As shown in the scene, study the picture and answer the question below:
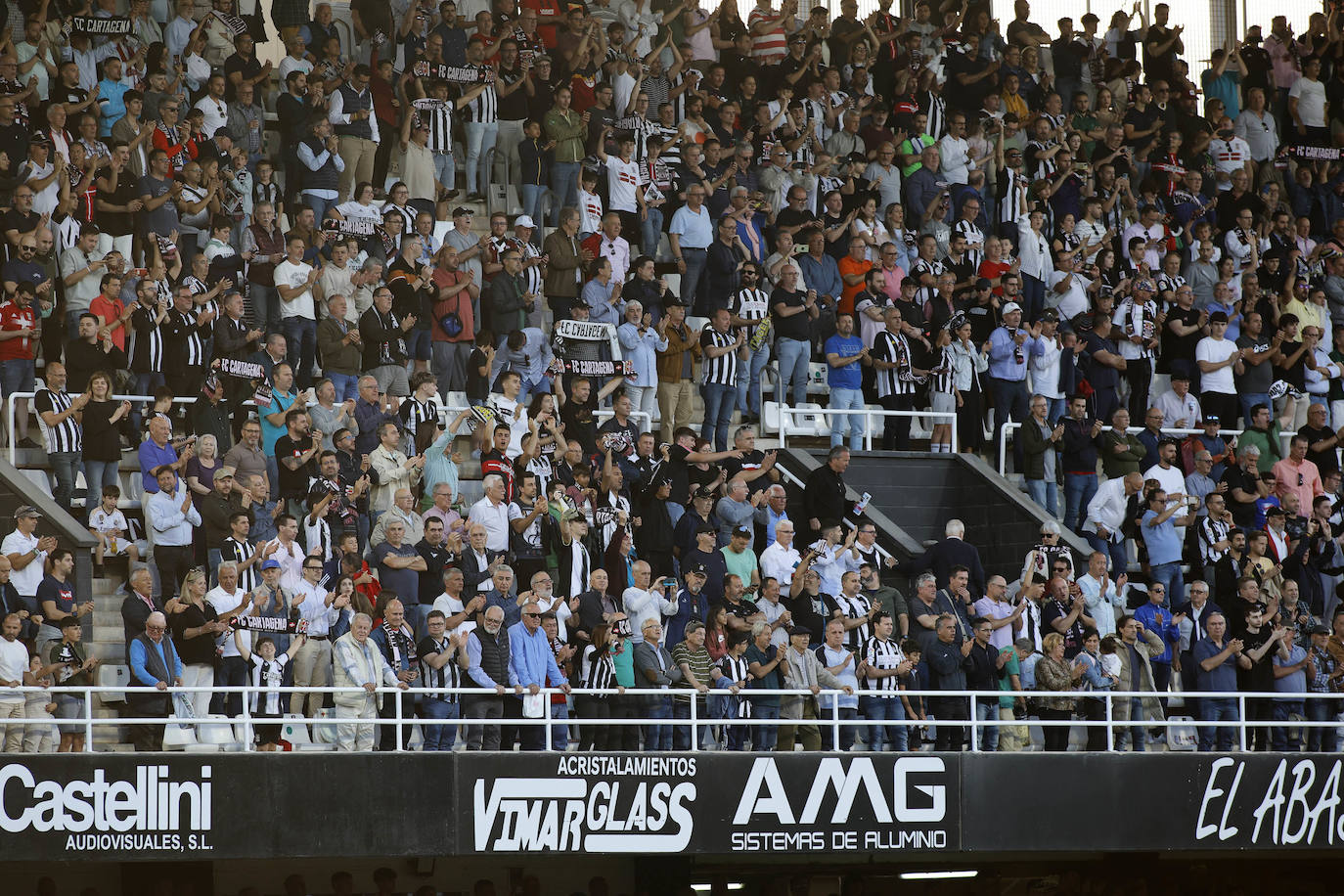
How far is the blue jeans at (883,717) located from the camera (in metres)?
16.5

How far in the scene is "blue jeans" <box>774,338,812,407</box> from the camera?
20953 mm

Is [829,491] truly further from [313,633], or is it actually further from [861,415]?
[313,633]

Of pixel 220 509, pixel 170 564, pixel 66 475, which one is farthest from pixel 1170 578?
pixel 66 475

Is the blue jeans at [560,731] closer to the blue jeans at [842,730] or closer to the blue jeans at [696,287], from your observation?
the blue jeans at [842,730]

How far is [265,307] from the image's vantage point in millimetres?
18938

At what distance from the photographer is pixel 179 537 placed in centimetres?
1650

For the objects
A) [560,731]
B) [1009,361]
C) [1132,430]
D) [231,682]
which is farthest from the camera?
[1009,361]

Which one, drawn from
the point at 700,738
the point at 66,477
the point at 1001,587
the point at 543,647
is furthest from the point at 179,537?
the point at 1001,587

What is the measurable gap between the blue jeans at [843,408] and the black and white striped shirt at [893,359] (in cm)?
32

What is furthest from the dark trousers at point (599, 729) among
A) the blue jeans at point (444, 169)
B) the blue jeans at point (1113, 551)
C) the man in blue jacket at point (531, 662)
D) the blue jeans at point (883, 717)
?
the blue jeans at point (444, 169)

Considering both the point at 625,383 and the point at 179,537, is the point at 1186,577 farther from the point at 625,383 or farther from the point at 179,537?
the point at 179,537

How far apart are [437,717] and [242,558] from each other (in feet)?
6.90

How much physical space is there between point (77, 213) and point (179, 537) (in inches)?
158

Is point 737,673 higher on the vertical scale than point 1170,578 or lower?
lower
